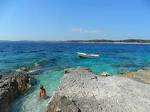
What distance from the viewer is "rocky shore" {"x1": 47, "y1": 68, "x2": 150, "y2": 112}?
1637 cm

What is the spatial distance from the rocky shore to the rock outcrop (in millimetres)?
3675

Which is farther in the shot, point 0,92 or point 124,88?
point 124,88

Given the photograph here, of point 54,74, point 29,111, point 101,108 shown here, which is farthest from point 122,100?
point 54,74

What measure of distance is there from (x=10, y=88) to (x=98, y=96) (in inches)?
306

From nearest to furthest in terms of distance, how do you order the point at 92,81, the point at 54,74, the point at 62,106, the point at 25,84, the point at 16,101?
the point at 62,106 → the point at 16,101 → the point at 92,81 → the point at 25,84 → the point at 54,74

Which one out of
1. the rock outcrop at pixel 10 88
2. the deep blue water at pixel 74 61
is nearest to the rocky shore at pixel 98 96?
the rock outcrop at pixel 10 88

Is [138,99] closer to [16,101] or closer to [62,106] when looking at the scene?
[62,106]

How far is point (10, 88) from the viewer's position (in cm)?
2172

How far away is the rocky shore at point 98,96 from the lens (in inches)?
644

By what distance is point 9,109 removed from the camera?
1923cm

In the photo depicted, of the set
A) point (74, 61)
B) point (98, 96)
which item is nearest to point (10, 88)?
point (98, 96)

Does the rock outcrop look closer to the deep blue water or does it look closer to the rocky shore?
the rocky shore

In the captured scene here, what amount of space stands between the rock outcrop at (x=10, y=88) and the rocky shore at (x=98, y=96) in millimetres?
3675

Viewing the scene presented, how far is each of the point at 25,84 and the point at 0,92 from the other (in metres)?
6.48
